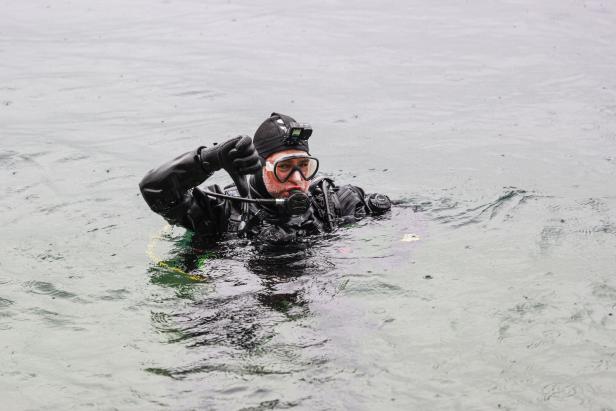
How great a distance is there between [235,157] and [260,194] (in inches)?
33.9

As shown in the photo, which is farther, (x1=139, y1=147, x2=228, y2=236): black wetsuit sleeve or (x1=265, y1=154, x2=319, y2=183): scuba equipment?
(x1=265, y1=154, x2=319, y2=183): scuba equipment

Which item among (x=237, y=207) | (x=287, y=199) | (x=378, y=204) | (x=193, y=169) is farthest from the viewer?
(x=378, y=204)

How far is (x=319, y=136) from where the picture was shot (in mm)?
9031

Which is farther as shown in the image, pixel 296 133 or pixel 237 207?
pixel 237 207

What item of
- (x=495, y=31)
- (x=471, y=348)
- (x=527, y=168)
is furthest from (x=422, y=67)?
(x=471, y=348)

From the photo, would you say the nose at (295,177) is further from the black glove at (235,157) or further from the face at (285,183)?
the black glove at (235,157)

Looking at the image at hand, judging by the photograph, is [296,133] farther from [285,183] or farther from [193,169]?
[193,169]

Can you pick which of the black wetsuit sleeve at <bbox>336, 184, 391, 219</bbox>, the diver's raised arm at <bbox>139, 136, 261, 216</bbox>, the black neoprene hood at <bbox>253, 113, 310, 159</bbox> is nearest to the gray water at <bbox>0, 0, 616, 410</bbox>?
the black wetsuit sleeve at <bbox>336, 184, 391, 219</bbox>

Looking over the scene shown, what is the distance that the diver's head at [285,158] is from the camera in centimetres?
559

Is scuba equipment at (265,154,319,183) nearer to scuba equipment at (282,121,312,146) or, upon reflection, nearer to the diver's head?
the diver's head

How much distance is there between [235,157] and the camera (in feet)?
16.1

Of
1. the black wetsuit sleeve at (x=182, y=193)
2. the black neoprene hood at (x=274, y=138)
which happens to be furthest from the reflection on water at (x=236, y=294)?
the black neoprene hood at (x=274, y=138)

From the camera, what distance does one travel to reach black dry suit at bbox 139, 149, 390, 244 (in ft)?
16.7

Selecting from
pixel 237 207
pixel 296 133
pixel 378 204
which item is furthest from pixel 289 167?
pixel 378 204
